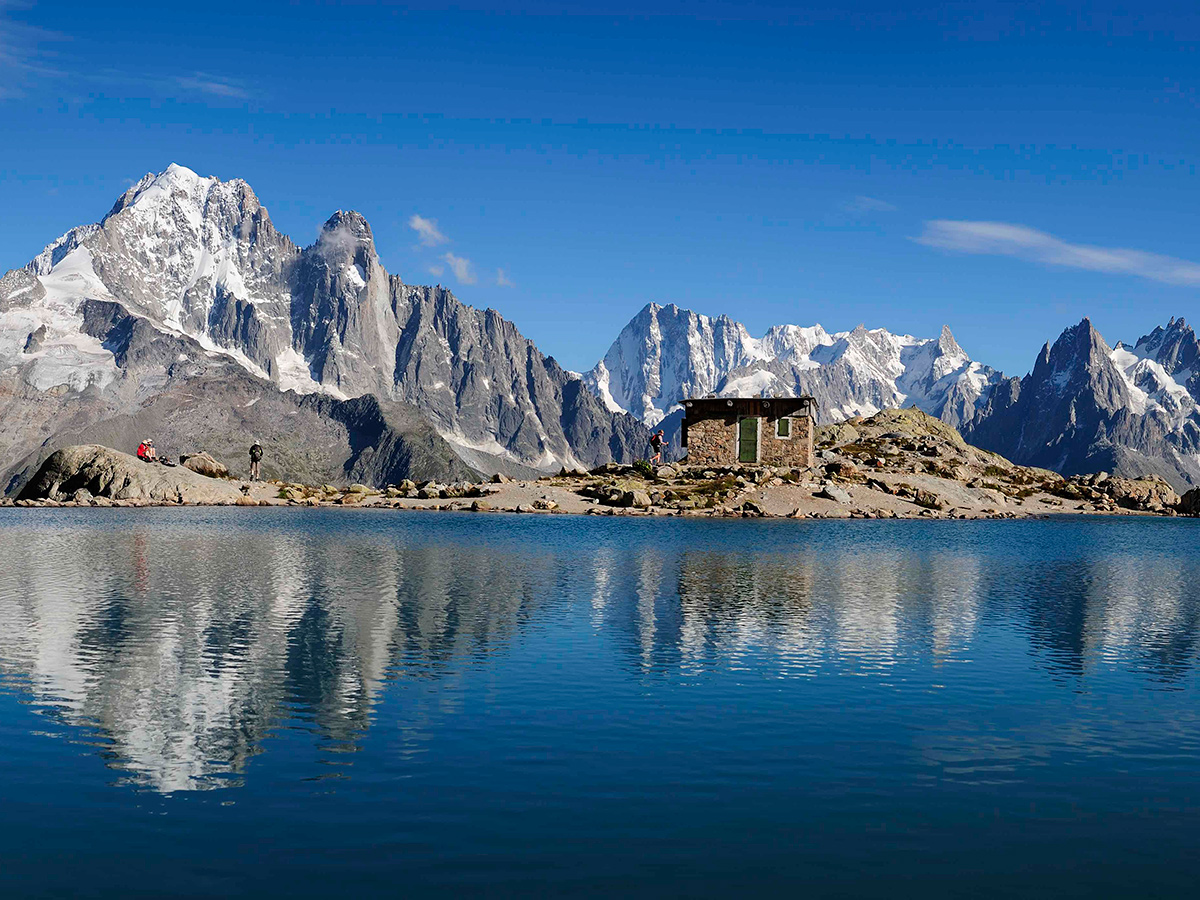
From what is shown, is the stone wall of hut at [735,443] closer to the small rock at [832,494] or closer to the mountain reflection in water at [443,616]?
the small rock at [832,494]

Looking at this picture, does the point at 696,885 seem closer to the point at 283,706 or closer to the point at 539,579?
the point at 283,706

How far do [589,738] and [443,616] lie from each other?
18576 millimetres

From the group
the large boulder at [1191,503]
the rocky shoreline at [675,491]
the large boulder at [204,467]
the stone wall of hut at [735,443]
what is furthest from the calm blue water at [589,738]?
the large boulder at [1191,503]

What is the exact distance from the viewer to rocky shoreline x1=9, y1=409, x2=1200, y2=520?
395 ft

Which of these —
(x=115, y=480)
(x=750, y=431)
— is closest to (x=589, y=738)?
(x=750, y=431)

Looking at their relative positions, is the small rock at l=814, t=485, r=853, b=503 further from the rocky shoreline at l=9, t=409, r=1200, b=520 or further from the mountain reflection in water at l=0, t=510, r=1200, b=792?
the mountain reflection in water at l=0, t=510, r=1200, b=792

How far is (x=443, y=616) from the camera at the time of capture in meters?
42.3

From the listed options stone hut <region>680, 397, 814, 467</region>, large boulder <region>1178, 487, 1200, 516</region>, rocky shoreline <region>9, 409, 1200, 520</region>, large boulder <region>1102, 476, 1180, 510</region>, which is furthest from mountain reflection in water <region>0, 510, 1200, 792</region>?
large boulder <region>1178, 487, 1200, 516</region>

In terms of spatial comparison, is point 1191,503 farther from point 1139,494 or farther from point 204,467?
point 204,467

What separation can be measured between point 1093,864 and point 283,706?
18.8 metres

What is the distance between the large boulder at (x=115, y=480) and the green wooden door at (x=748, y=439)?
206 ft

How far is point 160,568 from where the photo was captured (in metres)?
57.8

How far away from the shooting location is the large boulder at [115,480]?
411 feet

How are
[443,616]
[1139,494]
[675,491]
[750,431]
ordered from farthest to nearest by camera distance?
[1139,494]
[750,431]
[675,491]
[443,616]
